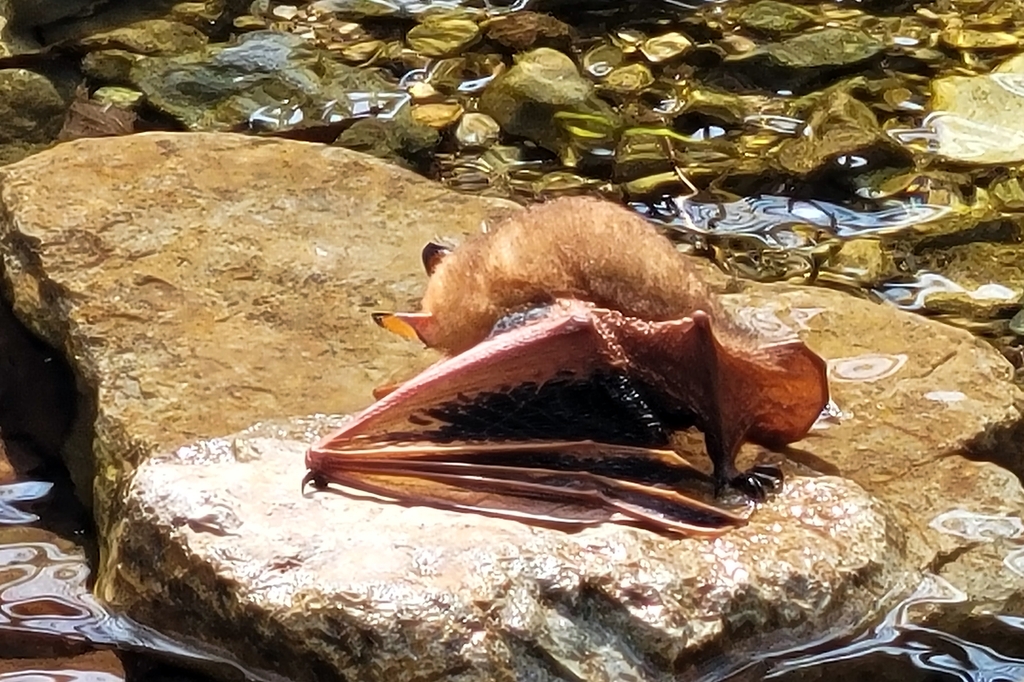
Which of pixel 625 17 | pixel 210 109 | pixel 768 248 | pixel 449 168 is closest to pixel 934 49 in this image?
pixel 625 17

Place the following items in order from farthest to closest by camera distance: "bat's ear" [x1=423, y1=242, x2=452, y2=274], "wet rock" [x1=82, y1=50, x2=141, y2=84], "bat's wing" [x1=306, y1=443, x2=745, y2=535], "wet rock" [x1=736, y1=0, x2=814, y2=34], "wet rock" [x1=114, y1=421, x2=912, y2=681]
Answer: "wet rock" [x1=736, y1=0, x2=814, y2=34], "wet rock" [x1=82, y1=50, x2=141, y2=84], "bat's ear" [x1=423, y1=242, x2=452, y2=274], "bat's wing" [x1=306, y1=443, x2=745, y2=535], "wet rock" [x1=114, y1=421, x2=912, y2=681]

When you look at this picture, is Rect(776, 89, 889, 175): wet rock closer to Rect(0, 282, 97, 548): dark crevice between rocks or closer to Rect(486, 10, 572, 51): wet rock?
Rect(486, 10, 572, 51): wet rock

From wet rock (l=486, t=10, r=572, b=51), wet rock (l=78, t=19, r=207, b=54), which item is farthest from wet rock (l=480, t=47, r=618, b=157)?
wet rock (l=78, t=19, r=207, b=54)

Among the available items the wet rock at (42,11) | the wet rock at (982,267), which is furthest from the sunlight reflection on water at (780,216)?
the wet rock at (42,11)

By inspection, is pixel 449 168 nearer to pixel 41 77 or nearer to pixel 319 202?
pixel 319 202

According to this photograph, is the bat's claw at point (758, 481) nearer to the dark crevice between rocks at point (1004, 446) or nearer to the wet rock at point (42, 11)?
the dark crevice between rocks at point (1004, 446)

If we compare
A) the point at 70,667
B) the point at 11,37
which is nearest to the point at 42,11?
the point at 11,37
